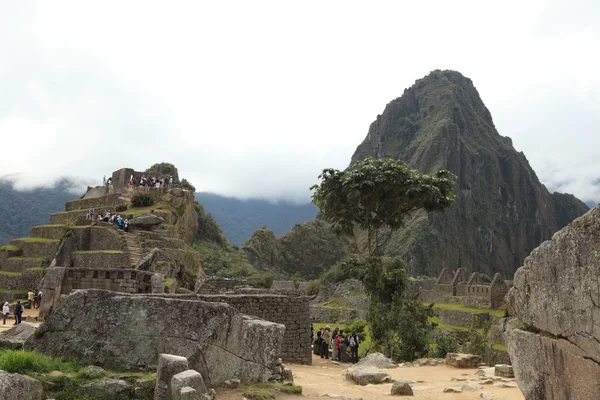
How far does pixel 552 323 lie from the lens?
5.19 meters

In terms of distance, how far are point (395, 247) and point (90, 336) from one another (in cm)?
15368

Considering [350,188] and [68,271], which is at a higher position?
[350,188]

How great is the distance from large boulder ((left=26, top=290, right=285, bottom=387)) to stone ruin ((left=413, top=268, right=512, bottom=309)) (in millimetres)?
33664

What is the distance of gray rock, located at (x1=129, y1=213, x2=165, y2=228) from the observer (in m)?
32.8

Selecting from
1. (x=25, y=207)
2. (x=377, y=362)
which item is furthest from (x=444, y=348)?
(x=25, y=207)

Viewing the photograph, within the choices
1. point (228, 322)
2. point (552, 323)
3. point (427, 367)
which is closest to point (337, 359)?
point (427, 367)

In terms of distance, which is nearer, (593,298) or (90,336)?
(593,298)

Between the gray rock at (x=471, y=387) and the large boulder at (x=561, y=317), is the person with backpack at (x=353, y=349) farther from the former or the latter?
the large boulder at (x=561, y=317)

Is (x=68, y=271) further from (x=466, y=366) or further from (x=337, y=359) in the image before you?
(x=466, y=366)

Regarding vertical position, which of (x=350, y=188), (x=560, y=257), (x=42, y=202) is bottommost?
(x=560, y=257)

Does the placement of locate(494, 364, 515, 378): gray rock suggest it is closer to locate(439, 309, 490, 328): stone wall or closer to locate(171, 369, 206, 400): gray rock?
locate(171, 369, 206, 400): gray rock

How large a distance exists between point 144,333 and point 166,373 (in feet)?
3.93

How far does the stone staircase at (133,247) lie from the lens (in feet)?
89.2

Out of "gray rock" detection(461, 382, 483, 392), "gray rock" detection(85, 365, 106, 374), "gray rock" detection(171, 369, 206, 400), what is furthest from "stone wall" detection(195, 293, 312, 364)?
"gray rock" detection(171, 369, 206, 400)
